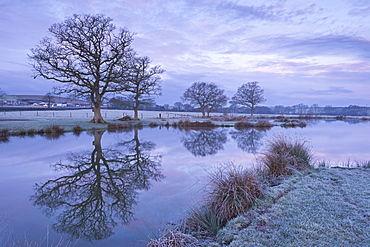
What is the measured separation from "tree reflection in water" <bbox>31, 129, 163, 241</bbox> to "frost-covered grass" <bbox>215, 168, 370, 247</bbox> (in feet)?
8.46

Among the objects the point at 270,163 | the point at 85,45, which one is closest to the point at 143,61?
the point at 85,45

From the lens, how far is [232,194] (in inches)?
198

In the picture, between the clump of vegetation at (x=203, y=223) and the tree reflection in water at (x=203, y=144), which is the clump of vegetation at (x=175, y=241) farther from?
the tree reflection in water at (x=203, y=144)

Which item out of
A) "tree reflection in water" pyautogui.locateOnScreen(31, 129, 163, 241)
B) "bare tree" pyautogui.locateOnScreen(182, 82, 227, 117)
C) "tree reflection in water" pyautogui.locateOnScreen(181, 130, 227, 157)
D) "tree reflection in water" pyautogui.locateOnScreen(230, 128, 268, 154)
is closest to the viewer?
"tree reflection in water" pyautogui.locateOnScreen(31, 129, 163, 241)

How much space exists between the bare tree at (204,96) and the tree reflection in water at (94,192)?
49111mm

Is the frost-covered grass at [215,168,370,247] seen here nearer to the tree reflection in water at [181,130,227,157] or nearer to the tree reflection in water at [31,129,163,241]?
the tree reflection in water at [31,129,163,241]

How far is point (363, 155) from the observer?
1214 cm

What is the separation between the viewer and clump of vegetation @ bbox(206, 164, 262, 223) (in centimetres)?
471

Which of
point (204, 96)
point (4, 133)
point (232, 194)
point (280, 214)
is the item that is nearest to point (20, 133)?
point (4, 133)

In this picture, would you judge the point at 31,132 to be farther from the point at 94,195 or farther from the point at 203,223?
the point at 203,223

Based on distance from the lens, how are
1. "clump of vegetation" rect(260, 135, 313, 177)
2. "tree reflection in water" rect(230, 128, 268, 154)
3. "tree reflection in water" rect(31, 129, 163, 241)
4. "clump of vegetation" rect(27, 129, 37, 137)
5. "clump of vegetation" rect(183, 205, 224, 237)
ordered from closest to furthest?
"clump of vegetation" rect(183, 205, 224, 237), "tree reflection in water" rect(31, 129, 163, 241), "clump of vegetation" rect(260, 135, 313, 177), "tree reflection in water" rect(230, 128, 268, 154), "clump of vegetation" rect(27, 129, 37, 137)

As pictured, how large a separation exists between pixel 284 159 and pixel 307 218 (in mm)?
4042

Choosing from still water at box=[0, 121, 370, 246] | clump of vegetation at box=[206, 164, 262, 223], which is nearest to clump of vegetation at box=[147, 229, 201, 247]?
still water at box=[0, 121, 370, 246]

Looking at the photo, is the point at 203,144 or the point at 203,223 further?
→ the point at 203,144
